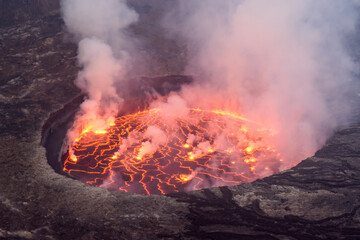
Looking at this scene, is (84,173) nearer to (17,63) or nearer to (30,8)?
(17,63)

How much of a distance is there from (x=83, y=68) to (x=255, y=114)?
6313mm

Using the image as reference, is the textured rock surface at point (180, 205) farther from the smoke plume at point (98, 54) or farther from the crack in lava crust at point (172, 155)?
the smoke plume at point (98, 54)

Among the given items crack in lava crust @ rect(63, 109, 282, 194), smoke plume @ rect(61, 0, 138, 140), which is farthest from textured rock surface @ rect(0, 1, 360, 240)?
smoke plume @ rect(61, 0, 138, 140)

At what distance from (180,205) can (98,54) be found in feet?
23.9

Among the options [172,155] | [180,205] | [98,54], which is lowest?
[180,205]

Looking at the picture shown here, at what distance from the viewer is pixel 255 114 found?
1109 cm

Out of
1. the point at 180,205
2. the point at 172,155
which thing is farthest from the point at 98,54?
the point at 180,205

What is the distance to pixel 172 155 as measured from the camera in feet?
27.9

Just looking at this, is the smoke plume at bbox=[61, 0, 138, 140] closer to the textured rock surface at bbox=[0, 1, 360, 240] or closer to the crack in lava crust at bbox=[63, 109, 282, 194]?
the crack in lava crust at bbox=[63, 109, 282, 194]

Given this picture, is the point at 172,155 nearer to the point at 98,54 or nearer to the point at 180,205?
the point at 180,205

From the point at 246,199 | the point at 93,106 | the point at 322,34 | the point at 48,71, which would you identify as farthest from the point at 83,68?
the point at 322,34

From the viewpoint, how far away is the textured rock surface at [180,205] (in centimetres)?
457

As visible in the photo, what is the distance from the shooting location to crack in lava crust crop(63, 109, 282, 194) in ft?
23.8

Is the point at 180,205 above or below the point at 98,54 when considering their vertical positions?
below
